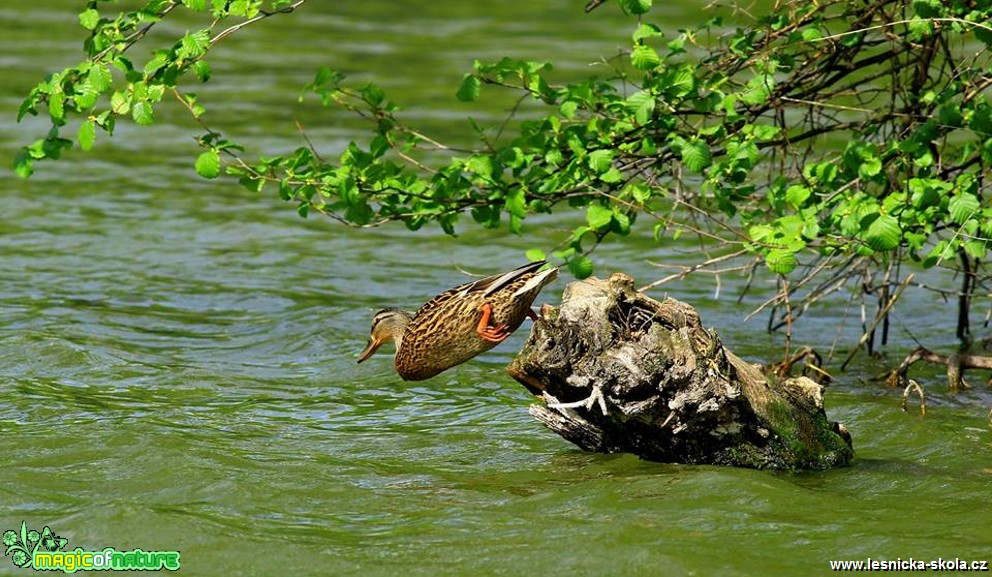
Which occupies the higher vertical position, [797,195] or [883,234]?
[797,195]

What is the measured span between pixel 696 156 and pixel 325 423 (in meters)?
2.90

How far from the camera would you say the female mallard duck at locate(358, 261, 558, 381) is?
8.79m

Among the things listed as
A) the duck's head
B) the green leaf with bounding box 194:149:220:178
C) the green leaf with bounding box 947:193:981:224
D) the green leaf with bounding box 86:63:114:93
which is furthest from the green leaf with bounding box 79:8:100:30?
the green leaf with bounding box 947:193:981:224

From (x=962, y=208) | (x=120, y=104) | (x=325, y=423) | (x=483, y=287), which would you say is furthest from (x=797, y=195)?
(x=120, y=104)

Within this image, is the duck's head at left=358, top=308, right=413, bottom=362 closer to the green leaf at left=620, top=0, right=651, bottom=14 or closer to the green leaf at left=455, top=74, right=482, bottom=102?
the green leaf at left=455, top=74, right=482, bottom=102

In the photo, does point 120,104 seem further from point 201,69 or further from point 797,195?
point 797,195

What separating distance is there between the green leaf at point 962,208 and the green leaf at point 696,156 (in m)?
1.24

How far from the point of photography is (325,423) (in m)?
9.65

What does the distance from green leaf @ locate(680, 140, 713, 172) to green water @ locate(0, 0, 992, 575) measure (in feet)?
5.12

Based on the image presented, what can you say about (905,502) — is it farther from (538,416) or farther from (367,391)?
(367,391)

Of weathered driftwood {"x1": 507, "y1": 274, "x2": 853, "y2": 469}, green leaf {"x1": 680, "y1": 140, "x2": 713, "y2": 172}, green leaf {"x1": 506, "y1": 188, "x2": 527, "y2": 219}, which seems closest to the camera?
weathered driftwood {"x1": 507, "y1": 274, "x2": 853, "y2": 469}

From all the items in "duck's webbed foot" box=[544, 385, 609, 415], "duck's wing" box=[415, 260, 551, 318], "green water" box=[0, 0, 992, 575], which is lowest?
"green water" box=[0, 0, 992, 575]

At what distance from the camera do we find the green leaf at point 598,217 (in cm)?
851

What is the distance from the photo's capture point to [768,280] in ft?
44.7
